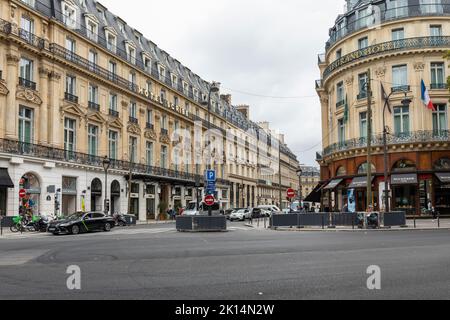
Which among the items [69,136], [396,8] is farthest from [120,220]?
[396,8]

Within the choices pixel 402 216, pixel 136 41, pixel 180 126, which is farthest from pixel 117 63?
pixel 402 216

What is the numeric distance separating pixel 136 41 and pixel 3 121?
25.6 m

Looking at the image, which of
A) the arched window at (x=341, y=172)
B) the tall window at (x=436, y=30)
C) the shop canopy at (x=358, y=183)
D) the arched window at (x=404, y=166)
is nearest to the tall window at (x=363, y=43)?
the tall window at (x=436, y=30)

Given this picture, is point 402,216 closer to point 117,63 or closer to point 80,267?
point 80,267

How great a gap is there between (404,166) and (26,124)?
3006 centimetres

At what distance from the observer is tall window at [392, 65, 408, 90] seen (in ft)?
135

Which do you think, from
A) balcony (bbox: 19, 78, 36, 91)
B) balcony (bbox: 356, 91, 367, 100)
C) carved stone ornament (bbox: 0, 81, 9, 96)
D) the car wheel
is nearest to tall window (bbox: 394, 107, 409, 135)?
balcony (bbox: 356, 91, 367, 100)

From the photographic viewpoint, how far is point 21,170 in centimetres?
3459

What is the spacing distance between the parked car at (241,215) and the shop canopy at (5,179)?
25.4 metres

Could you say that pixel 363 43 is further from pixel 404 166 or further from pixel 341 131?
pixel 404 166

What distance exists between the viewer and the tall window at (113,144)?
47.6 m

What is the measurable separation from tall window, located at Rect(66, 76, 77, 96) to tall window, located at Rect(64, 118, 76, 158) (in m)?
2.40

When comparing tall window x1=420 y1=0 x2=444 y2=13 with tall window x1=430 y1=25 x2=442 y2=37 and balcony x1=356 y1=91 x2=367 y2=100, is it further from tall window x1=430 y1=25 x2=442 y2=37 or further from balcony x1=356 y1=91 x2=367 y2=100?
balcony x1=356 y1=91 x2=367 y2=100

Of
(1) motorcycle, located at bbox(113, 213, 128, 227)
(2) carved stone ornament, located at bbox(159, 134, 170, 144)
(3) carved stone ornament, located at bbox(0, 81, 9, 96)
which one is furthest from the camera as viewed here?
(2) carved stone ornament, located at bbox(159, 134, 170, 144)
